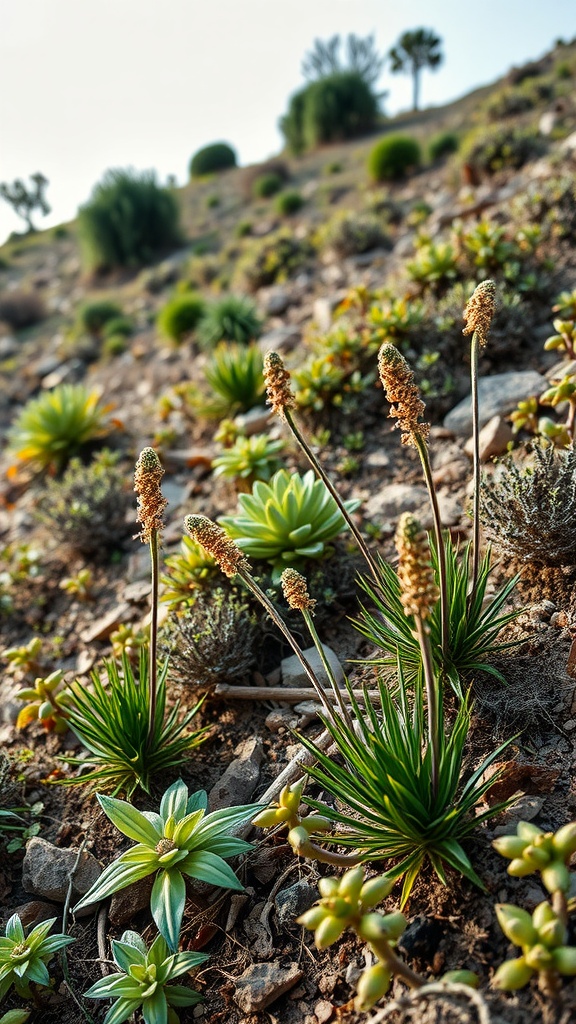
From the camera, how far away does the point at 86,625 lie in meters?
4.35

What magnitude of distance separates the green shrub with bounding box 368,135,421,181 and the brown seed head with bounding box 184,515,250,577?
38.4 feet

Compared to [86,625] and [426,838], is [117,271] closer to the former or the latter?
[86,625]

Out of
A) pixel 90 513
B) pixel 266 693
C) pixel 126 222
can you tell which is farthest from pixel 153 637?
pixel 126 222

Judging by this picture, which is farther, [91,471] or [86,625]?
[91,471]

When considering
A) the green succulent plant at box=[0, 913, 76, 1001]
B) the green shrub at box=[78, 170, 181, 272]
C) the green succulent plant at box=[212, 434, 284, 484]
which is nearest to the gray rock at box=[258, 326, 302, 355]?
the green succulent plant at box=[212, 434, 284, 484]

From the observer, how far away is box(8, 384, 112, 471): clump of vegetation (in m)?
6.22

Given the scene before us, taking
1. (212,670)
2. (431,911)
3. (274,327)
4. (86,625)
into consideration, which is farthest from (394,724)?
(274,327)

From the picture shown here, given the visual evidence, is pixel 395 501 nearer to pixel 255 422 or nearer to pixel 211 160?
pixel 255 422

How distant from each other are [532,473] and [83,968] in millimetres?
2637

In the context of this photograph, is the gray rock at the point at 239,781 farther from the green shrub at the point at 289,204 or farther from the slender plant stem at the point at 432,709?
the green shrub at the point at 289,204

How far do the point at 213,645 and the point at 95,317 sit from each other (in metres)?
10.2

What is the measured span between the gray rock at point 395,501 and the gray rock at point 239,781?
1.60 metres

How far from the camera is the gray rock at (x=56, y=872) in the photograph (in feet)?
8.54

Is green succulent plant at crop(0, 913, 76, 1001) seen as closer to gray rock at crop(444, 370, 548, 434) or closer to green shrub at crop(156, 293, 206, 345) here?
gray rock at crop(444, 370, 548, 434)
